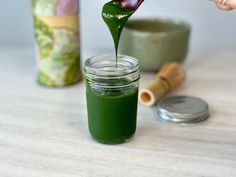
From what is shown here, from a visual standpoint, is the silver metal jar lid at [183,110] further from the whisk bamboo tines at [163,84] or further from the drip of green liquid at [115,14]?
the drip of green liquid at [115,14]

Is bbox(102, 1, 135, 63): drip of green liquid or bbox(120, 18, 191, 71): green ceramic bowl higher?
bbox(102, 1, 135, 63): drip of green liquid

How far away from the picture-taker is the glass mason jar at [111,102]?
32.3 inches

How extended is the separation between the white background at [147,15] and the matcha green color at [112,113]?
1.85 feet

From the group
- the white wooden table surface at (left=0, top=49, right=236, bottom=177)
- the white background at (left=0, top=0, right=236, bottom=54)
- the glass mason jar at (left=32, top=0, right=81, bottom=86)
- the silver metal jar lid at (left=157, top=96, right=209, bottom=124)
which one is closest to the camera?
the white wooden table surface at (left=0, top=49, right=236, bottom=177)

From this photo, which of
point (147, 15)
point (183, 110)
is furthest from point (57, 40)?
point (147, 15)

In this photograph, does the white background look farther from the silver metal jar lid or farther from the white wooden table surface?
the silver metal jar lid

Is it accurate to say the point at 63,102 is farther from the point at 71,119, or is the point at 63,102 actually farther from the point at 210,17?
the point at 210,17

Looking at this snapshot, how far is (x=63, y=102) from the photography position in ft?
3.35

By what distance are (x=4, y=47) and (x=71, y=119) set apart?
584mm

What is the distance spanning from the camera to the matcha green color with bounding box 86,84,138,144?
821 mm

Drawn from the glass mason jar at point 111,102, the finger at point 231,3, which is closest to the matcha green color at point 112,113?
the glass mason jar at point 111,102

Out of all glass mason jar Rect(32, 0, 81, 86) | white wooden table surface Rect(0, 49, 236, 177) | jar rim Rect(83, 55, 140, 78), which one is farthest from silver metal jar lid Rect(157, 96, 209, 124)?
glass mason jar Rect(32, 0, 81, 86)

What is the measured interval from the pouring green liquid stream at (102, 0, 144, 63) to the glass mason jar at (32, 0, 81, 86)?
228 millimetres

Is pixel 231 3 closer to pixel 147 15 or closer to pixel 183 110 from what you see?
pixel 183 110
